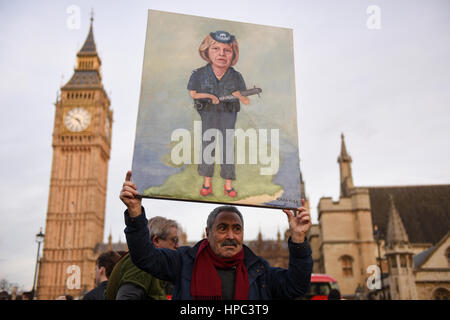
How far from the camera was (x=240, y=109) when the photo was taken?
3.59 metres

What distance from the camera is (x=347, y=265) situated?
37812 millimetres

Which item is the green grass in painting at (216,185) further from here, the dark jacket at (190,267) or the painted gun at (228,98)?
the painted gun at (228,98)

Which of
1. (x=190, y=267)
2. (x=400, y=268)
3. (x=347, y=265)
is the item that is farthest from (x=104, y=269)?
(x=347, y=265)

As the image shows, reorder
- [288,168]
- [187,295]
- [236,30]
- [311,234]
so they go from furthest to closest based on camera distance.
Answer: [311,234]
[236,30]
[288,168]
[187,295]

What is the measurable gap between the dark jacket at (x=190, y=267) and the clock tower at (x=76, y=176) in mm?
74733

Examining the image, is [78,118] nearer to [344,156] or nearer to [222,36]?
[344,156]

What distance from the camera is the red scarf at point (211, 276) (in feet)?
9.53

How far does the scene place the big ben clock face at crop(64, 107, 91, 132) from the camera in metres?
78.7

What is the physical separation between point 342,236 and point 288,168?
37.3 metres

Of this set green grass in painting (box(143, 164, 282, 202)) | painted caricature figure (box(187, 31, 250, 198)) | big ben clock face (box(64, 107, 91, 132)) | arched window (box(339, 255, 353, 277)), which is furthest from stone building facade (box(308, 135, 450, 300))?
big ben clock face (box(64, 107, 91, 132))

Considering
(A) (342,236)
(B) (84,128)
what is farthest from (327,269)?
(B) (84,128)

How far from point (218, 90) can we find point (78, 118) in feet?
266

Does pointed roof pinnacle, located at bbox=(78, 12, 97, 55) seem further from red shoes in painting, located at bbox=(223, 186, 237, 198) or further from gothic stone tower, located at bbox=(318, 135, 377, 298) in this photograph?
red shoes in painting, located at bbox=(223, 186, 237, 198)
